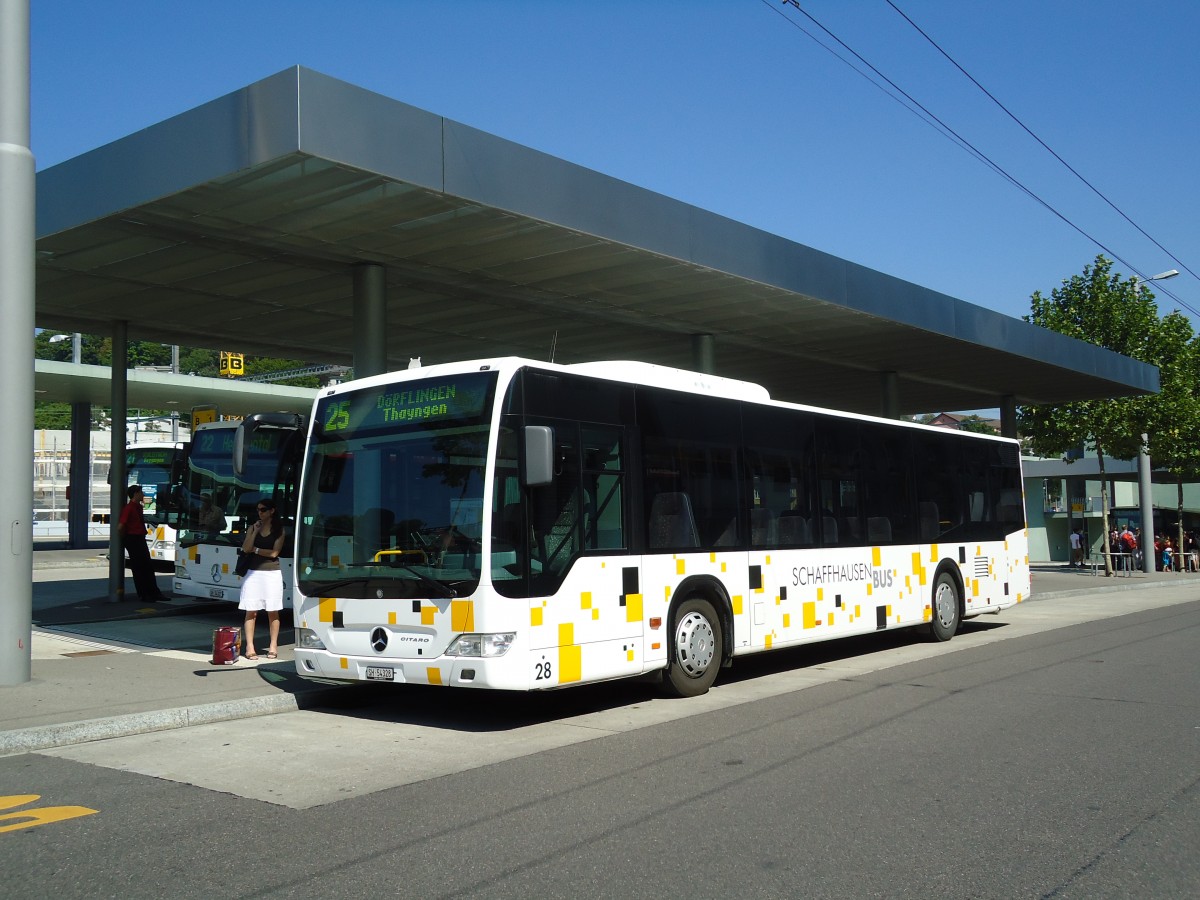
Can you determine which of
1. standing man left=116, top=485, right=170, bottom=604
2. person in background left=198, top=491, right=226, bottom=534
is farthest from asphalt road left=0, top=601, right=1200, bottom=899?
standing man left=116, top=485, right=170, bottom=604

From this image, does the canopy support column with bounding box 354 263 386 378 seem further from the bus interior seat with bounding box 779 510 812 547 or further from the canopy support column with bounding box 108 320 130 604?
the canopy support column with bounding box 108 320 130 604

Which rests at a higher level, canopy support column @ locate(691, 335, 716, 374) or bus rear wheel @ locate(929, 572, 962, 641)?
canopy support column @ locate(691, 335, 716, 374)

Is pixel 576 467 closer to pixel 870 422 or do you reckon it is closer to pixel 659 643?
pixel 659 643

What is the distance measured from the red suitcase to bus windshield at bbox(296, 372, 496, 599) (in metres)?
2.47

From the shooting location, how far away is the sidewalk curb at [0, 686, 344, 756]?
8383 millimetres

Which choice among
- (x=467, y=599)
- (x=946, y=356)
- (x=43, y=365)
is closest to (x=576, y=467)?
(x=467, y=599)

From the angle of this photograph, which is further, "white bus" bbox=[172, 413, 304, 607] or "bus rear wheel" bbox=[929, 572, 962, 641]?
"white bus" bbox=[172, 413, 304, 607]

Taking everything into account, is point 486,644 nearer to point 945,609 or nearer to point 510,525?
point 510,525

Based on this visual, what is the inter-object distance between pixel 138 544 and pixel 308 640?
34.0ft

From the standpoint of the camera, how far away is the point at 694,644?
10930mm

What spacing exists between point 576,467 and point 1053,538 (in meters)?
53.7

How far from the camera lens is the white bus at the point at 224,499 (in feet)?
56.3

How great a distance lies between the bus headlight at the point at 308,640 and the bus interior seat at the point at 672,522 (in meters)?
3.16

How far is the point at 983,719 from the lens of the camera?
9.31 meters
